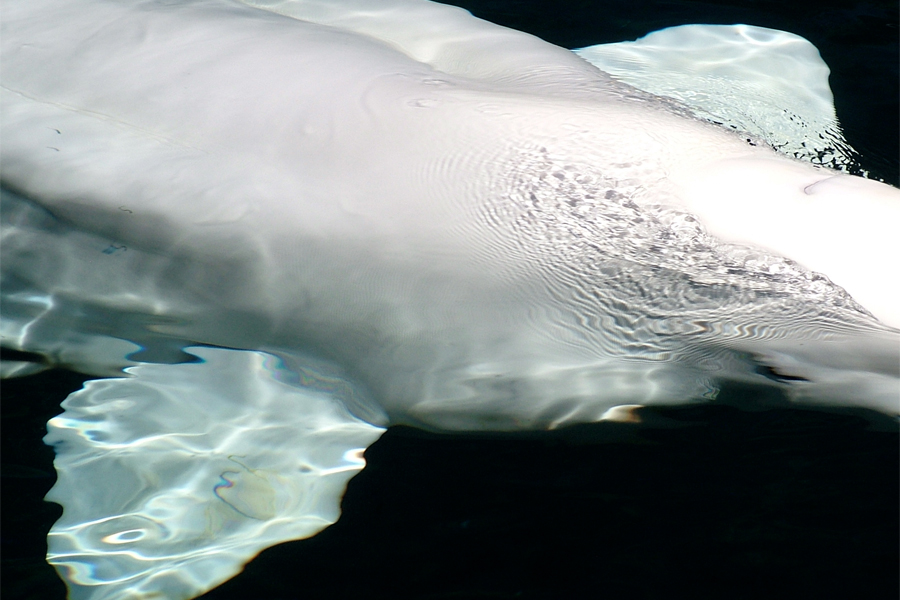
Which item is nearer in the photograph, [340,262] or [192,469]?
[340,262]

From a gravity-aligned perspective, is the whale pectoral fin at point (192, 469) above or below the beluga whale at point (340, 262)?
below

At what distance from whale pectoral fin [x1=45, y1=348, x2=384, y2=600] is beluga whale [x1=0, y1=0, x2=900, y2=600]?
1cm

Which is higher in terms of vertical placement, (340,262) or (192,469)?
(340,262)

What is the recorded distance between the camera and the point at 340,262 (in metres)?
2.88

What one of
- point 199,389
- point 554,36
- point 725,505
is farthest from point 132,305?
point 554,36

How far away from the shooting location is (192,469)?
313 cm

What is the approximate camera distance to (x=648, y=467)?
10.9 feet

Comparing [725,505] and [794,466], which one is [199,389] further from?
[794,466]

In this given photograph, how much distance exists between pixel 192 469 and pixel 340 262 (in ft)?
3.25

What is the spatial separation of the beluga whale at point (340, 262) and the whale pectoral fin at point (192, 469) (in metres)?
0.01

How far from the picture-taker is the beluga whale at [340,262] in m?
2.80

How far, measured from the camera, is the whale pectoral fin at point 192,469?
9.50ft

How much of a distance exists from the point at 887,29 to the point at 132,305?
5.85 meters

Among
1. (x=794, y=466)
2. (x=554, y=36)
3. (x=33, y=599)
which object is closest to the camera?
(x=33, y=599)
